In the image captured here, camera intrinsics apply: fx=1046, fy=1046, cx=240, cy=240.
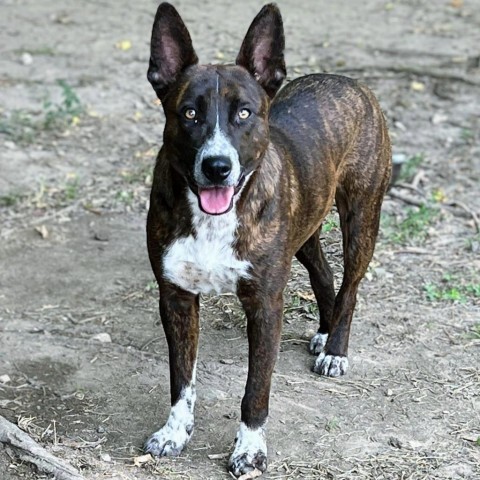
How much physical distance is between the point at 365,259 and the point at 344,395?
77 centimetres

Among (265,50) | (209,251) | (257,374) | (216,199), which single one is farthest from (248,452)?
(265,50)

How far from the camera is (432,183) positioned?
8656 millimetres

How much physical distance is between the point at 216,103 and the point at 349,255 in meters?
1.64

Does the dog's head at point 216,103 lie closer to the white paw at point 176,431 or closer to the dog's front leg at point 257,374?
the dog's front leg at point 257,374

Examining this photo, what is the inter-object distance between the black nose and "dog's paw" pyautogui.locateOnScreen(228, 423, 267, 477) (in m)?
1.27

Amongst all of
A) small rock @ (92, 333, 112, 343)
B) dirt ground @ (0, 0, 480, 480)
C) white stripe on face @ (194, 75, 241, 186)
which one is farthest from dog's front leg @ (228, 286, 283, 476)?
small rock @ (92, 333, 112, 343)

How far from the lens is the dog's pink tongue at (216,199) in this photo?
4477 millimetres

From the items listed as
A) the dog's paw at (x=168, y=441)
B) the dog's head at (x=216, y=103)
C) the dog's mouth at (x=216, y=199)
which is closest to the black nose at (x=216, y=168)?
the dog's head at (x=216, y=103)

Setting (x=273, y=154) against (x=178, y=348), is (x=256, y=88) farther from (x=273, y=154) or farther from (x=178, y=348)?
(x=178, y=348)

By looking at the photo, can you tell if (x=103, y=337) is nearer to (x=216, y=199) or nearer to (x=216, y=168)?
(x=216, y=199)

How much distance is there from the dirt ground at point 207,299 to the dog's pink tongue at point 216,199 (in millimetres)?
1285

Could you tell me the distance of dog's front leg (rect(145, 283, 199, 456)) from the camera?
495cm

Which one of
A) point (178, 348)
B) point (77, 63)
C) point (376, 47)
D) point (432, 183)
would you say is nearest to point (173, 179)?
point (178, 348)

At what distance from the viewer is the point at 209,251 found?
4.68m
